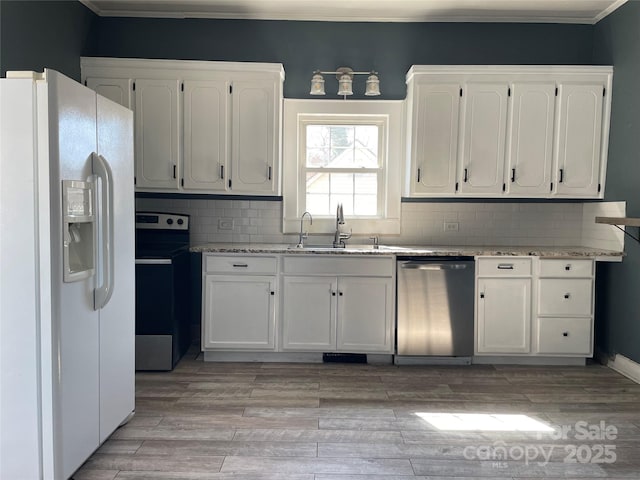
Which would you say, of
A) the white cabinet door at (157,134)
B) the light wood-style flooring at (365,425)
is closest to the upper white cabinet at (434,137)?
the light wood-style flooring at (365,425)

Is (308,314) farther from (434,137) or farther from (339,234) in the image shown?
(434,137)

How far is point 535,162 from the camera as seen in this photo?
12.3 feet

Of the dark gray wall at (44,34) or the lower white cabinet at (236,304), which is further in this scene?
the lower white cabinet at (236,304)

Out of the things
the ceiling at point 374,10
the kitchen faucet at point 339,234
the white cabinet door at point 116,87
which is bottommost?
the kitchen faucet at point 339,234

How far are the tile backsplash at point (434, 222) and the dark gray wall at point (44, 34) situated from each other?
129 cm

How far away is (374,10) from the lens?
387cm

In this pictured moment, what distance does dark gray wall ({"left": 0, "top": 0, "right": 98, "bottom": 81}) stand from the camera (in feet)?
9.34

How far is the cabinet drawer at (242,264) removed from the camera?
3576 millimetres

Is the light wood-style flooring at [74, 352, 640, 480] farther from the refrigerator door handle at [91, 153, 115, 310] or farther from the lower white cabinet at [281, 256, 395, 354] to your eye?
the refrigerator door handle at [91, 153, 115, 310]

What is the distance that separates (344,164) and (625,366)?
2.74 meters

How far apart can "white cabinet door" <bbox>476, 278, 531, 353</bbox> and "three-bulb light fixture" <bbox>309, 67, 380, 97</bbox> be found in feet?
5.90

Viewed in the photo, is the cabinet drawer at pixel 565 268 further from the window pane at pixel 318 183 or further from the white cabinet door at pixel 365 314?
the window pane at pixel 318 183

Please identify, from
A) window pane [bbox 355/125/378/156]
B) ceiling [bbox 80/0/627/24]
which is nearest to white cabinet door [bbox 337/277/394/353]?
window pane [bbox 355/125/378/156]

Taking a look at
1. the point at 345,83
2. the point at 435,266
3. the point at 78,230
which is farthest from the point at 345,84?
the point at 78,230
